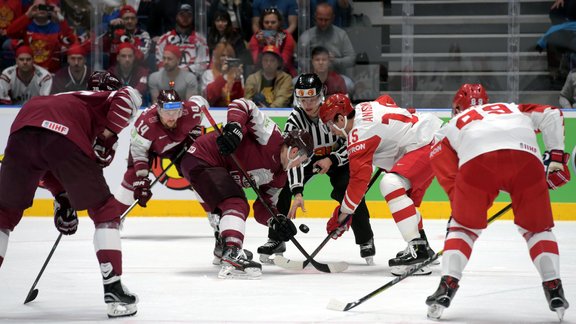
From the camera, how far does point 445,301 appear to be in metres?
3.95

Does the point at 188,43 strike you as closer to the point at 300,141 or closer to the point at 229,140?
the point at 300,141

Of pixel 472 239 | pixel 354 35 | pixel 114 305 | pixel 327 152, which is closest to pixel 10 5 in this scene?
pixel 354 35

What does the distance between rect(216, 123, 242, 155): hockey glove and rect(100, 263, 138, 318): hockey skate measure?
1.28 metres

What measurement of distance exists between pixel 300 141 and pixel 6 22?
491 centimetres

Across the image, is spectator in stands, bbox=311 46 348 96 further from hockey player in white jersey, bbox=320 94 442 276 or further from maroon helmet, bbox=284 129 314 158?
maroon helmet, bbox=284 129 314 158

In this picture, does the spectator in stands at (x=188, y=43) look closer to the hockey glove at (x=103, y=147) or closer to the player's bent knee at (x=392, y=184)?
the player's bent knee at (x=392, y=184)

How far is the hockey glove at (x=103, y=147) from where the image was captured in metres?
4.46

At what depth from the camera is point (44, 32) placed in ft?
30.2

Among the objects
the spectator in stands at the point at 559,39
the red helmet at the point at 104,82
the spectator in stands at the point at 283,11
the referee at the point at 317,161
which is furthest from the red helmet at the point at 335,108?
the spectator in stands at the point at 559,39

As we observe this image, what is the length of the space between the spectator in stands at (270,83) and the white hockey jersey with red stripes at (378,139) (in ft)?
9.84

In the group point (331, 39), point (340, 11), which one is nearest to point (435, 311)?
point (331, 39)

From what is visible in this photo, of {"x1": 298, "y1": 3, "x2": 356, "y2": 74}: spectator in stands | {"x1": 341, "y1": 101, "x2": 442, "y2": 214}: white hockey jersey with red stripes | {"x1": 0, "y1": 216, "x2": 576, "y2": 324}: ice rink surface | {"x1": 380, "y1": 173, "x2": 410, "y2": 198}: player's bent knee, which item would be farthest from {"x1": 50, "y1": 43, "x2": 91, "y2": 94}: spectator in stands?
{"x1": 380, "y1": 173, "x2": 410, "y2": 198}: player's bent knee

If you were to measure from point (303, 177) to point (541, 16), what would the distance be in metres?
3.73

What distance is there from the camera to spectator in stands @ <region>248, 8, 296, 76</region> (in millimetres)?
8758
